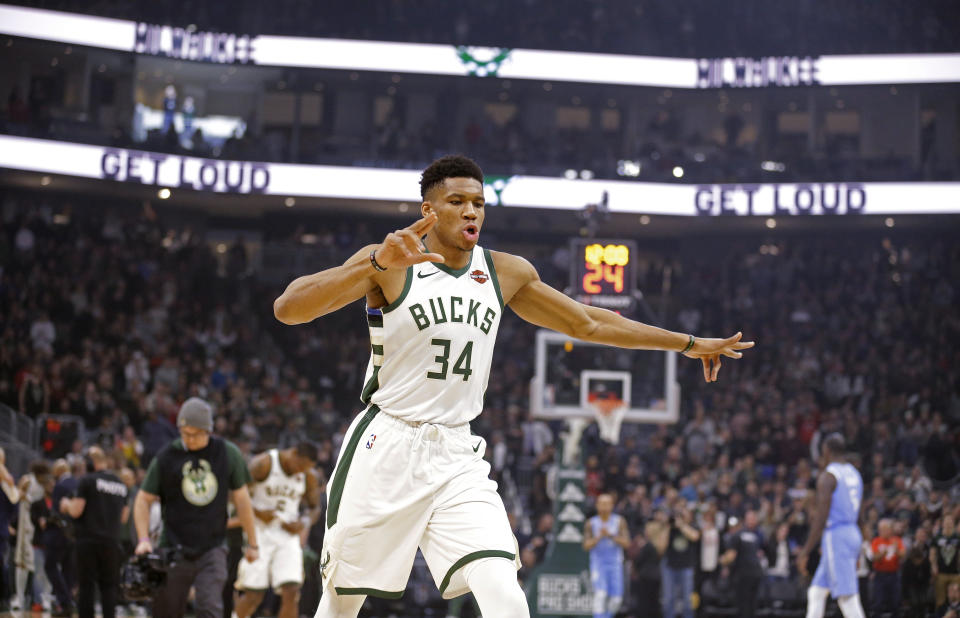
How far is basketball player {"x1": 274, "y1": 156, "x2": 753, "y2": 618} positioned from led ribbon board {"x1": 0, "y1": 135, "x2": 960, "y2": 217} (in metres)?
22.0

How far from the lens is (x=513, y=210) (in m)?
29.0

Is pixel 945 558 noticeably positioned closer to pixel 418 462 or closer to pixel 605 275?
pixel 605 275

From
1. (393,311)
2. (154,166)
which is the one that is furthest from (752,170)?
(393,311)

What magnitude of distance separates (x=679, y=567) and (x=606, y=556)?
95cm

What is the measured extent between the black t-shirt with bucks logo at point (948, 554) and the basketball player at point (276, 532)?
760cm

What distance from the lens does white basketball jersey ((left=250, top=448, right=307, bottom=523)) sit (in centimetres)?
981

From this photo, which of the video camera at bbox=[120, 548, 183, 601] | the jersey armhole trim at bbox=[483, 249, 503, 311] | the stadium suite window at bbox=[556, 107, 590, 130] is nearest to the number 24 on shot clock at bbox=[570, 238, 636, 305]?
the video camera at bbox=[120, 548, 183, 601]

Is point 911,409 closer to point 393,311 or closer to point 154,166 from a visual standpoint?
point 154,166

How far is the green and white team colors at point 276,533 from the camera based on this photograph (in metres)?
9.72

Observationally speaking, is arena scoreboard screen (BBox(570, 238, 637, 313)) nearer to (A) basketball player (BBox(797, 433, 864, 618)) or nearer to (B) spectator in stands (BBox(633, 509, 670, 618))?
(B) spectator in stands (BBox(633, 509, 670, 618))

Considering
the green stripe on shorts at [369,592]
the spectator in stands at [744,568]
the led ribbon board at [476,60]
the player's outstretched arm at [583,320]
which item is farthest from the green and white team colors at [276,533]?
the led ribbon board at [476,60]

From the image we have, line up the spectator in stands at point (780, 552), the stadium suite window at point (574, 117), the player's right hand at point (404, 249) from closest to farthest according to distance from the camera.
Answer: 1. the player's right hand at point (404, 249)
2. the spectator in stands at point (780, 552)
3. the stadium suite window at point (574, 117)

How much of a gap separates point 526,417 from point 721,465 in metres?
4.03

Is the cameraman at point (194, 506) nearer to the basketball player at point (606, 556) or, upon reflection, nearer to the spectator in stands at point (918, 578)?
the basketball player at point (606, 556)
